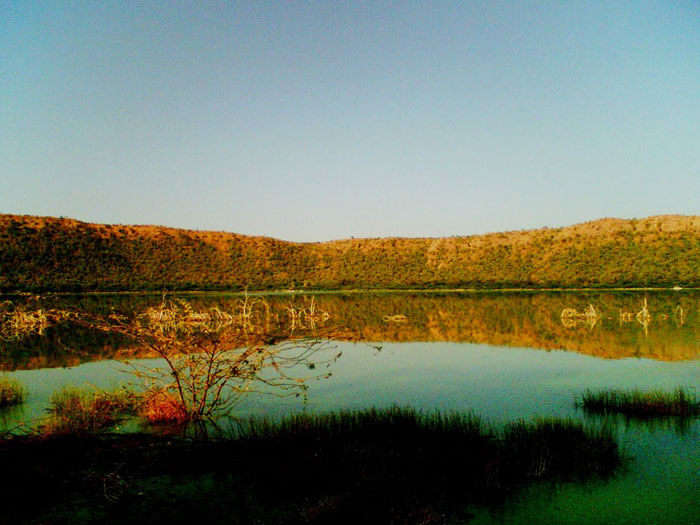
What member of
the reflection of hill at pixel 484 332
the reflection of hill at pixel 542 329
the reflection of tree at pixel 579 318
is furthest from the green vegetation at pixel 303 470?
the reflection of tree at pixel 579 318

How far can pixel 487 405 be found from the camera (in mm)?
10539

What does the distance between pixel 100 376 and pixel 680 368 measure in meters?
15.3

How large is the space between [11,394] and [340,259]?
233 ft

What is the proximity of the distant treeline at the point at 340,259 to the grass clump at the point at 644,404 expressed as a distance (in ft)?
172

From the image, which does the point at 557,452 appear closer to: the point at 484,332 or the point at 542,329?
the point at 484,332

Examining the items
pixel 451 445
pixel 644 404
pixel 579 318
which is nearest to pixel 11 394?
pixel 451 445

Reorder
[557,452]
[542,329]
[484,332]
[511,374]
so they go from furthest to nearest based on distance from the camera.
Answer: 1. [542,329]
2. [484,332]
3. [511,374]
4. [557,452]

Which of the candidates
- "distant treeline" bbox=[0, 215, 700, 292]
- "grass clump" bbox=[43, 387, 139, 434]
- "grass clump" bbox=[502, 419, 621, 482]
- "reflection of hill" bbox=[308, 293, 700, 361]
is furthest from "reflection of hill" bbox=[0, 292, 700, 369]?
"distant treeline" bbox=[0, 215, 700, 292]

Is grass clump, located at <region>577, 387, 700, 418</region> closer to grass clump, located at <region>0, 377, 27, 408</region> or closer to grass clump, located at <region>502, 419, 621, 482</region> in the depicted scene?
grass clump, located at <region>502, 419, 621, 482</region>

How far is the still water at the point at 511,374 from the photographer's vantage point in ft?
19.8

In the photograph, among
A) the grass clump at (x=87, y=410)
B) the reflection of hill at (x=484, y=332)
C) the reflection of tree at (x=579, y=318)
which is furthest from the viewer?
the reflection of tree at (x=579, y=318)

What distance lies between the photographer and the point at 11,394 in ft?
36.8

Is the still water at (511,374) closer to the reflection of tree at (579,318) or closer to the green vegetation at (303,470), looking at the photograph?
the reflection of tree at (579,318)

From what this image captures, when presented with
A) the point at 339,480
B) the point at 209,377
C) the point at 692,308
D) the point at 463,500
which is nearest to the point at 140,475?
the point at 339,480
